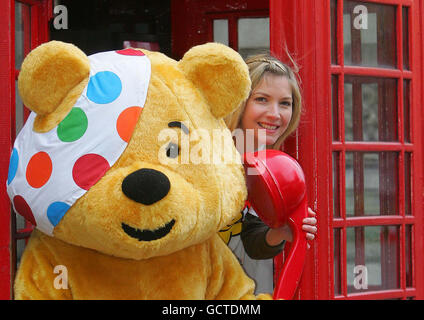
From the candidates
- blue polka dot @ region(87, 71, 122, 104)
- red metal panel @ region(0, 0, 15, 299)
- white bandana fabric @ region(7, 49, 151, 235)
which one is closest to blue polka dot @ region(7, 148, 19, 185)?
white bandana fabric @ region(7, 49, 151, 235)

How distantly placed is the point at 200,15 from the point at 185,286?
7.85ft

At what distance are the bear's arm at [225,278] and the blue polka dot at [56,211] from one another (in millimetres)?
525

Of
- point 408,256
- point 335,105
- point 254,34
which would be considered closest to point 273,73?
point 335,105

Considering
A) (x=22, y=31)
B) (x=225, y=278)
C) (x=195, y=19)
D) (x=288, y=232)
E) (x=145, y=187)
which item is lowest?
(x=225, y=278)

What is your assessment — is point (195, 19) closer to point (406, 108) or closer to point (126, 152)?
point (406, 108)

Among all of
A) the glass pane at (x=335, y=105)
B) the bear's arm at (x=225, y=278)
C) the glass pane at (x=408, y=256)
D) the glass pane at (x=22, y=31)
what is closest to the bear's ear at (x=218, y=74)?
the bear's arm at (x=225, y=278)

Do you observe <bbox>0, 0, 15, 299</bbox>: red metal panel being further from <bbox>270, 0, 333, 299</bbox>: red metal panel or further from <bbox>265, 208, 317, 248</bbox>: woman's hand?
<bbox>270, 0, 333, 299</bbox>: red metal panel

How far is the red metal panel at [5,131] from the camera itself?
218 cm

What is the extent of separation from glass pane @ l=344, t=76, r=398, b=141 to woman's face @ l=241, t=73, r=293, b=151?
435 millimetres

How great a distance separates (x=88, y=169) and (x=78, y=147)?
0.23 feet

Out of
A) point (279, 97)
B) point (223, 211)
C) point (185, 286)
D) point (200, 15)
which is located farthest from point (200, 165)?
point (200, 15)

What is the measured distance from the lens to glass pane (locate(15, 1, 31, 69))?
2377 millimetres

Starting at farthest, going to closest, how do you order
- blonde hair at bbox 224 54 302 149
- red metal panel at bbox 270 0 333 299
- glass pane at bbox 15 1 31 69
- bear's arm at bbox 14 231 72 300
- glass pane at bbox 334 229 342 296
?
1. glass pane at bbox 334 229 342 296
2. red metal panel at bbox 270 0 333 299
3. blonde hair at bbox 224 54 302 149
4. glass pane at bbox 15 1 31 69
5. bear's arm at bbox 14 231 72 300

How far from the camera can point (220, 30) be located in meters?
3.87
